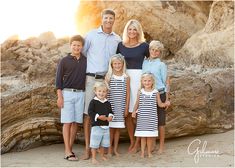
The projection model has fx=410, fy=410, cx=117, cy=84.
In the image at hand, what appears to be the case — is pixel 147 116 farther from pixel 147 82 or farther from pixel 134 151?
pixel 134 151

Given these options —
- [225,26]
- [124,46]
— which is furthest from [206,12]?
[124,46]

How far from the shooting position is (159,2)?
11180 mm

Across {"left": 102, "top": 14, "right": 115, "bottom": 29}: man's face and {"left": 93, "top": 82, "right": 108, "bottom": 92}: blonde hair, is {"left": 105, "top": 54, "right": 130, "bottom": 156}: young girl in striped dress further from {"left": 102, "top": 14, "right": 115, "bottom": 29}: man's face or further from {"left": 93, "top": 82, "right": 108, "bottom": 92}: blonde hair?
{"left": 102, "top": 14, "right": 115, "bottom": 29}: man's face

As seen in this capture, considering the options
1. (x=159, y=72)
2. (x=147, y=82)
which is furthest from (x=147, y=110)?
(x=159, y=72)

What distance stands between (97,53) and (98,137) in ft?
3.87

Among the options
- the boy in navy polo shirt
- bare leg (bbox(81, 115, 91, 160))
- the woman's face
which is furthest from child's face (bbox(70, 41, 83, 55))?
bare leg (bbox(81, 115, 91, 160))

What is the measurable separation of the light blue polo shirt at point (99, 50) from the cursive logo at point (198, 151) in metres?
1.74

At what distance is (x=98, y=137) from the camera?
550cm

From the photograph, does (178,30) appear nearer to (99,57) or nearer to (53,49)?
(53,49)

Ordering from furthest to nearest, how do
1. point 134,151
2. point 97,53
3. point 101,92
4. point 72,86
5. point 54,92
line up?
point 54,92 < point 134,151 < point 97,53 < point 72,86 < point 101,92

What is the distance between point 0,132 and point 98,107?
1701 mm

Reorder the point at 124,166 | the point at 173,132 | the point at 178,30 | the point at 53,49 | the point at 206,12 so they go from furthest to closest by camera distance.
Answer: the point at 206,12 < the point at 178,30 < the point at 53,49 < the point at 173,132 < the point at 124,166

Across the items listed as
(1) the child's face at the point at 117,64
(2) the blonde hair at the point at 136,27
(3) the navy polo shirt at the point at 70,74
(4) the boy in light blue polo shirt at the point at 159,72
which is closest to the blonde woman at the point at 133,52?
(2) the blonde hair at the point at 136,27

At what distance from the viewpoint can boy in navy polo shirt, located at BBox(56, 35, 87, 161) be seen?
5.66 m
